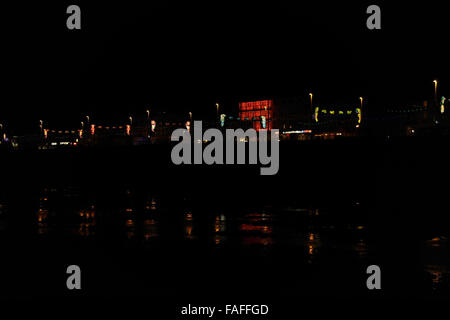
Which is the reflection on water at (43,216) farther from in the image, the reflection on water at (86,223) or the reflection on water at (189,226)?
the reflection on water at (189,226)

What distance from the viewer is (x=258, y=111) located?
600 feet

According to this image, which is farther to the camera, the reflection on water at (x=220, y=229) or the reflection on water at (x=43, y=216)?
the reflection on water at (x=43, y=216)

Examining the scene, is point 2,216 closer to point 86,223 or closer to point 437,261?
point 86,223

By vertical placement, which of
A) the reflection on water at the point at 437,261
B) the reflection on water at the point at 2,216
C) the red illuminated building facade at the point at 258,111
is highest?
the red illuminated building facade at the point at 258,111

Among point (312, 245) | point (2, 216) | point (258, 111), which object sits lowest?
point (2, 216)

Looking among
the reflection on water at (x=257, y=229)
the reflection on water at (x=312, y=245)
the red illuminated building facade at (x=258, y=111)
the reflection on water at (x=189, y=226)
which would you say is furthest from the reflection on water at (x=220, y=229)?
the red illuminated building facade at (x=258, y=111)

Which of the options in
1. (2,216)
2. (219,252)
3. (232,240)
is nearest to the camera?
(219,252)

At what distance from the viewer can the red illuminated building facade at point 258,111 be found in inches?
6690

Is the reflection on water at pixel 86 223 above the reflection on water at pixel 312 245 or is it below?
below

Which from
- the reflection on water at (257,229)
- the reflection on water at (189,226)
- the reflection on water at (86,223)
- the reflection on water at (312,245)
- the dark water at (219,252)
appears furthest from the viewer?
the reflection on water at (86,223)

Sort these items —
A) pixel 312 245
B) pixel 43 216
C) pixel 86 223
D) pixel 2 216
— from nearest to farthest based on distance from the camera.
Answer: pixel 312 245, pixel 86 223, pixel 43 216, pixel 2 216

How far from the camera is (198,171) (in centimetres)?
5866

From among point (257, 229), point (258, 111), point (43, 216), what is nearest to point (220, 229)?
point (257, 229)

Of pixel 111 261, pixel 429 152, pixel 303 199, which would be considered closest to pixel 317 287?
pixel 111 261
